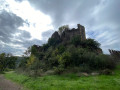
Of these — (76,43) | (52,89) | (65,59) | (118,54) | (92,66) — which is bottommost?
(52,89)

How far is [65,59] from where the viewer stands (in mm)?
17547

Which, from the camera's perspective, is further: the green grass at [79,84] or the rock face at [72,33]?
the rock face at [72,33]

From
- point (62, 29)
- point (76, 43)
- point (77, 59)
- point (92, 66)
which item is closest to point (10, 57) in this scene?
point (62, 29)

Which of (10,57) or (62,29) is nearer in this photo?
(10,57)

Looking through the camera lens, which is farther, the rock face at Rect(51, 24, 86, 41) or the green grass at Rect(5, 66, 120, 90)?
the rock face at Rect(51, 24, 86, 41)

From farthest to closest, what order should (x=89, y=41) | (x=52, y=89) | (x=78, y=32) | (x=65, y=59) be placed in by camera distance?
1. (x=78, y=32)
2. (x=89, y=41)
3. (x=65, y=59)
4. (x=52, y=89)

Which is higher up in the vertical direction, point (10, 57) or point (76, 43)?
point (76, 43)

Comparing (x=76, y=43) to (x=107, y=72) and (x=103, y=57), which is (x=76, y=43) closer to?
(x=103, y=57)

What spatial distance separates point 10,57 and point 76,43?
116 ft

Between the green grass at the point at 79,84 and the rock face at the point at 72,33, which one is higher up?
the rock face at the point at 72,33

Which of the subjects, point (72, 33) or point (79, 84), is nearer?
point (79, 84)

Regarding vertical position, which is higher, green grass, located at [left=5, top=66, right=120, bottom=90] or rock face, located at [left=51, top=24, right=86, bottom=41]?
rock face, located at [left=51, top=24, right=86, bottom=41]

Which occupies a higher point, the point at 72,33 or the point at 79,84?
the point at 72,33

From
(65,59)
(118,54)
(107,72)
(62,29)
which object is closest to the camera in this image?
(107,72)
